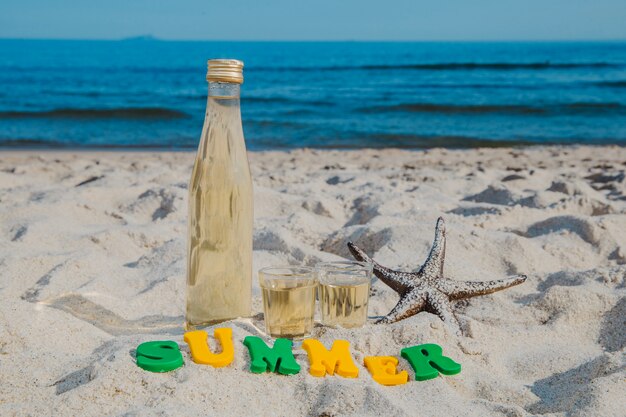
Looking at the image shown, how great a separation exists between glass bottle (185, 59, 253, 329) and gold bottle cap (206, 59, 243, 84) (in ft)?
0.18

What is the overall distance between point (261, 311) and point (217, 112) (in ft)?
2.55

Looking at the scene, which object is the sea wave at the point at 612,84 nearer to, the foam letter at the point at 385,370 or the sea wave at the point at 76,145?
the sea wave at the point at 76,145

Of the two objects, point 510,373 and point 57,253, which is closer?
point 510,373

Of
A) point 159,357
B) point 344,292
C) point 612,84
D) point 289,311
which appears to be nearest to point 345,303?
point 344,292

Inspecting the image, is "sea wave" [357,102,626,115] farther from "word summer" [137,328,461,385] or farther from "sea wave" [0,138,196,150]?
"word summer" [137,328,461,385]

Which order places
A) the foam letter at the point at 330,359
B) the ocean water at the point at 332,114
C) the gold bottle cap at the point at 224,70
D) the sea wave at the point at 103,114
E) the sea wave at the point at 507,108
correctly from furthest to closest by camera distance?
the sea wave at the point at 507,108, the sea wave at the point at 103,114, the ocean water at the point at 332,114, the gold bottle cap at the point at 224,70, the foam letter at the point at 330,359

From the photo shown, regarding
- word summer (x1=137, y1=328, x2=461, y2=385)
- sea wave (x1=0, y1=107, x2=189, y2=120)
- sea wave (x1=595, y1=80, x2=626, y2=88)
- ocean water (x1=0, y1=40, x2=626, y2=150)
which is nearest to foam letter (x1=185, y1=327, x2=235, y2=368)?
word summer (x1=137, y1=328, x2=461, y2=385)

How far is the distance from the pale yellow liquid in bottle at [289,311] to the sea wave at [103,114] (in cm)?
1110

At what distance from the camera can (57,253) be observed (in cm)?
305

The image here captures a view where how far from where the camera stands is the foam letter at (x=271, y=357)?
5.85ft

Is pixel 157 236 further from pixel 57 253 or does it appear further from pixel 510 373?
pixel 510 373

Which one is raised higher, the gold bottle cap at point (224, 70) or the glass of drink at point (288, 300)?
the gold bottle cap at point (224, 70)

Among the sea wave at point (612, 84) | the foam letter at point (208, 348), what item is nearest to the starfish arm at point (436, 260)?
the foam letter at point (208, 348)

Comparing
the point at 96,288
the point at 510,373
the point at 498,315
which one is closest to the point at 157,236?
the point at 96,288
